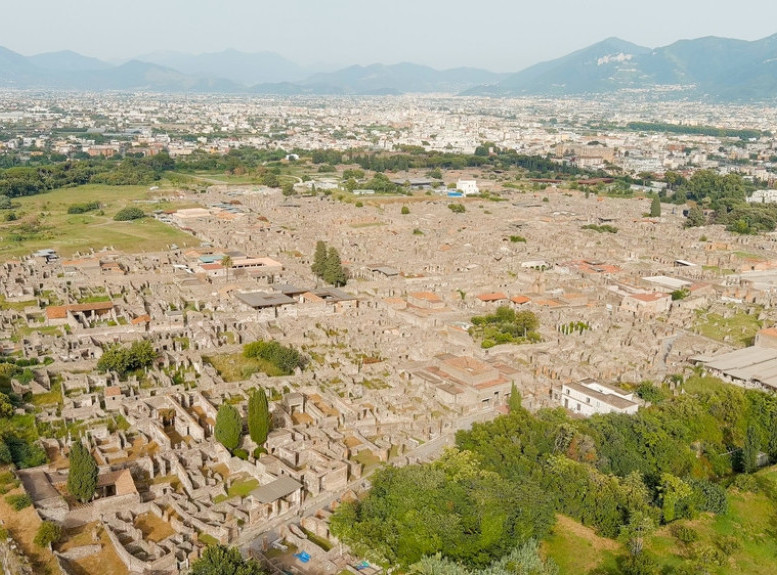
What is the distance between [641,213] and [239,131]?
304 feet

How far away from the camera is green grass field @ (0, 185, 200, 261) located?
4516cm

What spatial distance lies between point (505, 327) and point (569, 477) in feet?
39.5

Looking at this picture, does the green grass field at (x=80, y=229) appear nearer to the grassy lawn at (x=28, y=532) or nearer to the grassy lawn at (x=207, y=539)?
the grassy lawn at (x=28, y=532)

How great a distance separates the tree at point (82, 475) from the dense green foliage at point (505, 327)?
15.7 metres

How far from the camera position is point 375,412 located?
21438 mm

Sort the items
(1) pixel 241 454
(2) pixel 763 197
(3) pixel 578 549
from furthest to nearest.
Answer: (2) pixel 763 197 → (1) pixel 241 454 → (3) pixel 578 549

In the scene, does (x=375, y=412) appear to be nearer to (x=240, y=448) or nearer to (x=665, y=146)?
(x=240, y=448)

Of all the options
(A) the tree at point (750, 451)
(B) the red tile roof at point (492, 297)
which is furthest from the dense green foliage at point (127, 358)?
(A) the tree at point (750, 451)

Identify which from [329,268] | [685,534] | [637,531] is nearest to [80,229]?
[329,268]

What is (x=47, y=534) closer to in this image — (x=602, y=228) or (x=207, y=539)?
(x=207, y=539)

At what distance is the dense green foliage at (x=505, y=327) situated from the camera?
28.1 m

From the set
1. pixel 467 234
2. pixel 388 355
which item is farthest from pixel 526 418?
pixel 467 234

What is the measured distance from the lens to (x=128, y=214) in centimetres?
5441

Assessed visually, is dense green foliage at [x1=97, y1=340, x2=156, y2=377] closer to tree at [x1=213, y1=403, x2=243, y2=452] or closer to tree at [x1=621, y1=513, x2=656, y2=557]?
tree at [x1=213, y1=403, x2=243, y2=452]
